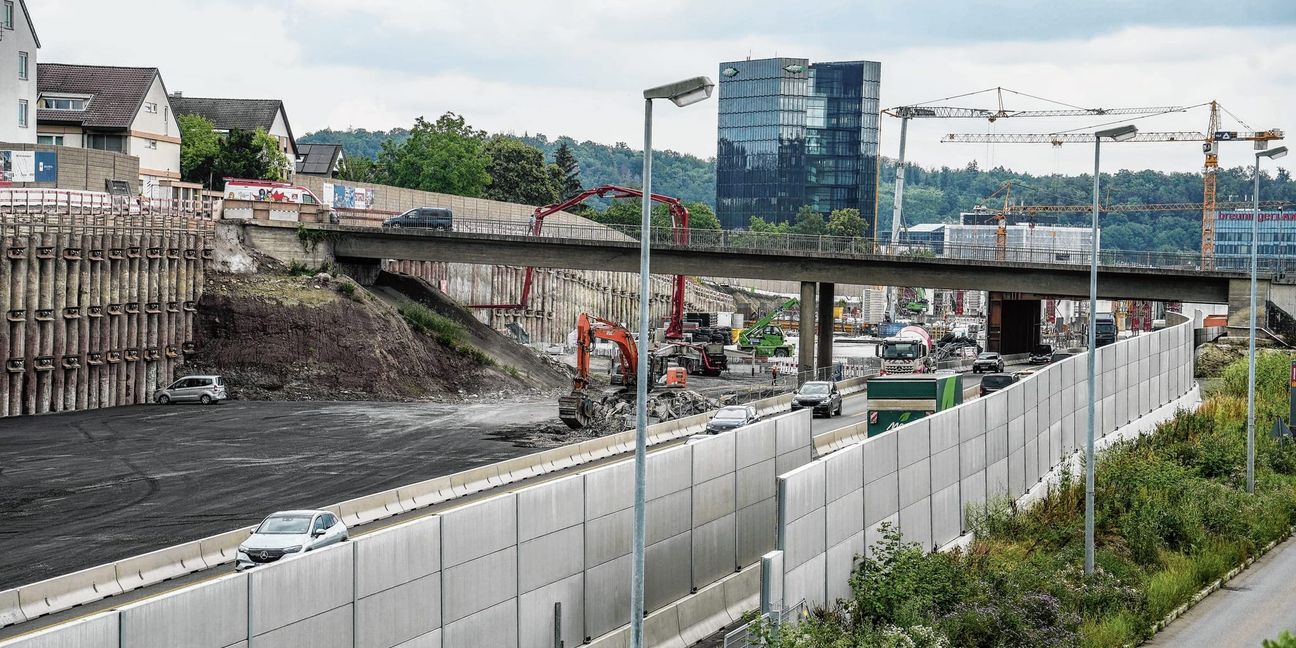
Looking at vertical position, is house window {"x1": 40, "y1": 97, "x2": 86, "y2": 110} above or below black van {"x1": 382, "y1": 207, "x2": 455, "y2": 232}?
above

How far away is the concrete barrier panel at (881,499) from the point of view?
31469 mm

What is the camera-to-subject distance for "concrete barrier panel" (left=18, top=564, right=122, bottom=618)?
97.8 ft

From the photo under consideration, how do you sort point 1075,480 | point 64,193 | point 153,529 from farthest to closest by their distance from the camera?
point 64,193 → point 1075,480 → point 153,529

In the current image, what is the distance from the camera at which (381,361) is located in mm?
85625

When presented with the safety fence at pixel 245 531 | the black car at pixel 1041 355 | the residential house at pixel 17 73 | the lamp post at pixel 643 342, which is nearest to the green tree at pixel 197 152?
the residential house at pixel 17 73

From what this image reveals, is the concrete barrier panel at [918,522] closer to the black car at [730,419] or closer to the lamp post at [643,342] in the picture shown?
the lamp post at [643,342]

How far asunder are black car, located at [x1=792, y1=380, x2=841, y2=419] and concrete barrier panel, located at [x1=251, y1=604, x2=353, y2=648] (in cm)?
5035

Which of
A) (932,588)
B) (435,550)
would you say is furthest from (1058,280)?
(435,550)

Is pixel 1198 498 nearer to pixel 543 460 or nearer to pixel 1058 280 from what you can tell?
pixel 543 460

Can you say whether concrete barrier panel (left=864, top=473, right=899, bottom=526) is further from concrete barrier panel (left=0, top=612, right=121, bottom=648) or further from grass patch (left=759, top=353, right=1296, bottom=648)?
concrete barrier panel (left=0, top=612, right=121, bottom=648)

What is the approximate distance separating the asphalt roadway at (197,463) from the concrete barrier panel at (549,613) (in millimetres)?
16007

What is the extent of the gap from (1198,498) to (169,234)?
5584 centimetres

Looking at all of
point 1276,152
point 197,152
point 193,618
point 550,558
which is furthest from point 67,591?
point 197,152

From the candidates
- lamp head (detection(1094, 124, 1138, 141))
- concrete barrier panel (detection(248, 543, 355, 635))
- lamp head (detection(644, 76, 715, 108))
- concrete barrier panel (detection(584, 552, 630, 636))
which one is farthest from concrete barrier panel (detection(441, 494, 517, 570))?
lamp head (detection(1094, 124, 1138, 141))
